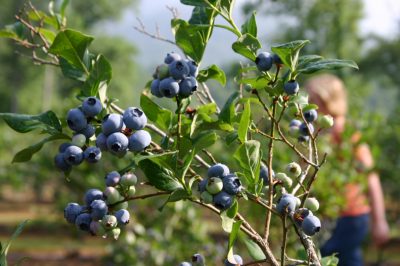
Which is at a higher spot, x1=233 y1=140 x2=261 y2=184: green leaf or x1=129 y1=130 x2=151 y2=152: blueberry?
x1=233 y1=140 x2=261 y2=184: green leaf

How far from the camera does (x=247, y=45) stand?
100cm

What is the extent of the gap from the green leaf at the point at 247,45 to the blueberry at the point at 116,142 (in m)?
0.26

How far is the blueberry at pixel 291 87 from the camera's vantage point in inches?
39.4

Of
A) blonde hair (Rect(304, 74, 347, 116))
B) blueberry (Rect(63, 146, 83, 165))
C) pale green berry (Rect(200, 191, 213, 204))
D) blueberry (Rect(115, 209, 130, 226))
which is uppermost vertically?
blonde hair (Rect(304, 74, 347, 116))

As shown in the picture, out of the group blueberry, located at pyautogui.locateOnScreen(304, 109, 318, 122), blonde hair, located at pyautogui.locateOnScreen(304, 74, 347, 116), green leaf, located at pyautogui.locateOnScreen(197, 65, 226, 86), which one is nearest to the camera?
green leaf, located at pyautogui.locateOnScreen(197, 65, 226, 86)

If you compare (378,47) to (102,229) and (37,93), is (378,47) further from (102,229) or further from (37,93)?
(102,229)

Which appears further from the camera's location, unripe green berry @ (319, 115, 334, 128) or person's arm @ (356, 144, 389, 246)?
person's arm @ (356, 144, 389, 246)

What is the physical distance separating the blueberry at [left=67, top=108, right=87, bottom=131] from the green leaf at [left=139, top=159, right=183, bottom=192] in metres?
0.12

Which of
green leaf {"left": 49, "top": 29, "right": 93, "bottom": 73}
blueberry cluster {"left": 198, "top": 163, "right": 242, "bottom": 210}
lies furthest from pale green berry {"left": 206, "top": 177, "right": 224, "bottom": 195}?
green leaf {"left": 49, "top": 29, "right": 93, "bottom": 73}

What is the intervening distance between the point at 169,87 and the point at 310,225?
336 mm

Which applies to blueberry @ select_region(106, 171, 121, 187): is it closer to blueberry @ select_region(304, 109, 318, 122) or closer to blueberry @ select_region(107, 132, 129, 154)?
blueberry @ select_region(107, 132, 129, 154)

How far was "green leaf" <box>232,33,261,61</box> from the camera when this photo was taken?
38.7 inches

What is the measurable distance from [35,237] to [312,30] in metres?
16.7

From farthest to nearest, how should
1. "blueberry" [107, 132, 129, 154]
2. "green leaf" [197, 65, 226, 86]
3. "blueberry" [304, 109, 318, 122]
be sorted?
"blueberry" [304, 109, 318, 122] < "green leaf" [197, 65, 226, 86] < "blueberry" [107, 132, 129, 154]
